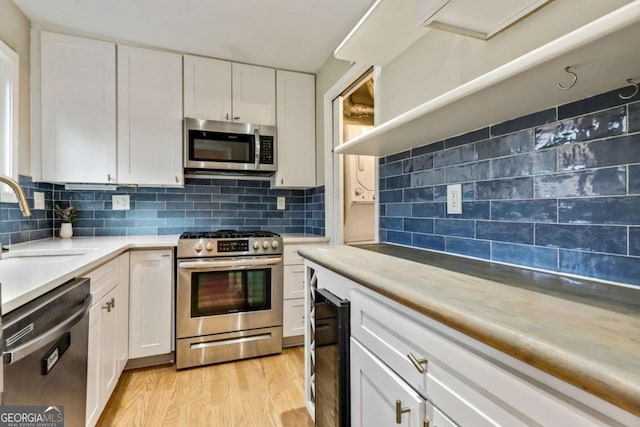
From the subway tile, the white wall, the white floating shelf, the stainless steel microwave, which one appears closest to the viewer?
the white floating shelf

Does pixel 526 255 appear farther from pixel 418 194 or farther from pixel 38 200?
pixel 38 200

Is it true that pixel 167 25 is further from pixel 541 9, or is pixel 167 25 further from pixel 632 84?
pixel 632 84

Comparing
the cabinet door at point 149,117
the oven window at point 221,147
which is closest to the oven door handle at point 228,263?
the cabinet door at point 149,117

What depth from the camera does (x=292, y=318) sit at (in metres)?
2.52

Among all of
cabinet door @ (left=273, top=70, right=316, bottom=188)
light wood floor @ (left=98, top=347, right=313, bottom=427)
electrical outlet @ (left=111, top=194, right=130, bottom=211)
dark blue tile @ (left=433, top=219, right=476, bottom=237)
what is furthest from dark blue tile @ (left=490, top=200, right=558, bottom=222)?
electrical outlet @ (left=111, top=194, right=130, bottom=211)

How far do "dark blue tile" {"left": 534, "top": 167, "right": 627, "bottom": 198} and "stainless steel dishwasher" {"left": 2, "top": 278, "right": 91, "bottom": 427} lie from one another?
5.14ft

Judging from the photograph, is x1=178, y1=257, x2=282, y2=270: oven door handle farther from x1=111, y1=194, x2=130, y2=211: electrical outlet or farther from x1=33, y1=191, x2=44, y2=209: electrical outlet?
x1=33, y1=191, x2=44, y2=209: electrical outlet

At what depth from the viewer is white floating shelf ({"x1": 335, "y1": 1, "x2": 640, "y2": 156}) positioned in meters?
0.55

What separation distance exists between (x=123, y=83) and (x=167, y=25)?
0.58m

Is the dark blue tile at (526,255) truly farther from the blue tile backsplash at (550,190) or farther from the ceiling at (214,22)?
the ceiling at (214,22)

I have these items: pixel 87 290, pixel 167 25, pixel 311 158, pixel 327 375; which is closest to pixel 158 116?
pixel 167 25

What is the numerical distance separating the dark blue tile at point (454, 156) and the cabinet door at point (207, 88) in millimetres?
1890

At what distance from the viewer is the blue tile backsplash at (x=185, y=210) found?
8.06ft

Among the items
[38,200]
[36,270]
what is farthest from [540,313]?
[38,200]
